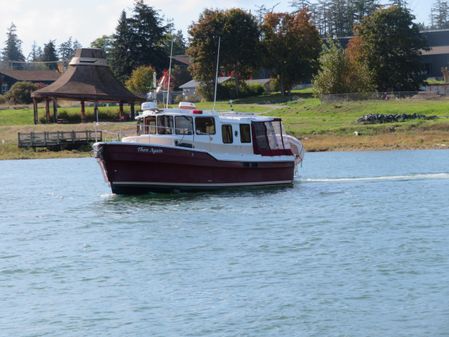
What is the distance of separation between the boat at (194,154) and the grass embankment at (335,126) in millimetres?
24185

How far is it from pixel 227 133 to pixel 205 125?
1.28m

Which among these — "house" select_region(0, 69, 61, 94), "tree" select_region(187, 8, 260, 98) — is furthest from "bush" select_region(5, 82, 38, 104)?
"house" select_region(0, 69, 61, 94)

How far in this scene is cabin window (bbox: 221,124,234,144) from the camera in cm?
4881

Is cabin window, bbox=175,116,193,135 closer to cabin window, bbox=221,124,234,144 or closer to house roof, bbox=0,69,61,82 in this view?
cabin window, bbox=221,124,234,144

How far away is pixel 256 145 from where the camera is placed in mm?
49688

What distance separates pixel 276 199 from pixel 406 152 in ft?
110

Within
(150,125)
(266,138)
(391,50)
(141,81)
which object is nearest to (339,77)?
(391,50)

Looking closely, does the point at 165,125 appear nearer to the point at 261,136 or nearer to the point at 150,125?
the point at 150,125

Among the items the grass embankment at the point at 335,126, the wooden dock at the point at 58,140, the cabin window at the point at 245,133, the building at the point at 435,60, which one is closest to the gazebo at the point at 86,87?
the grass embankment at the point at 335,126

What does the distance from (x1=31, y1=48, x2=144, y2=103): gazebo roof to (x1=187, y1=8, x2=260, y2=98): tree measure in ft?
63.9

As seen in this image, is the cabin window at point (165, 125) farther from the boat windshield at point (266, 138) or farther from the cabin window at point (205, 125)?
the boat windshield at point (266, 138)

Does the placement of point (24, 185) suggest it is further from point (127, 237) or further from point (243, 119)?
point (127, 237)

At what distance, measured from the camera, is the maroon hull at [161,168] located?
149ft

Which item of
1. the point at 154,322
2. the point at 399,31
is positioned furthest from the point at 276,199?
the point at 399,31
